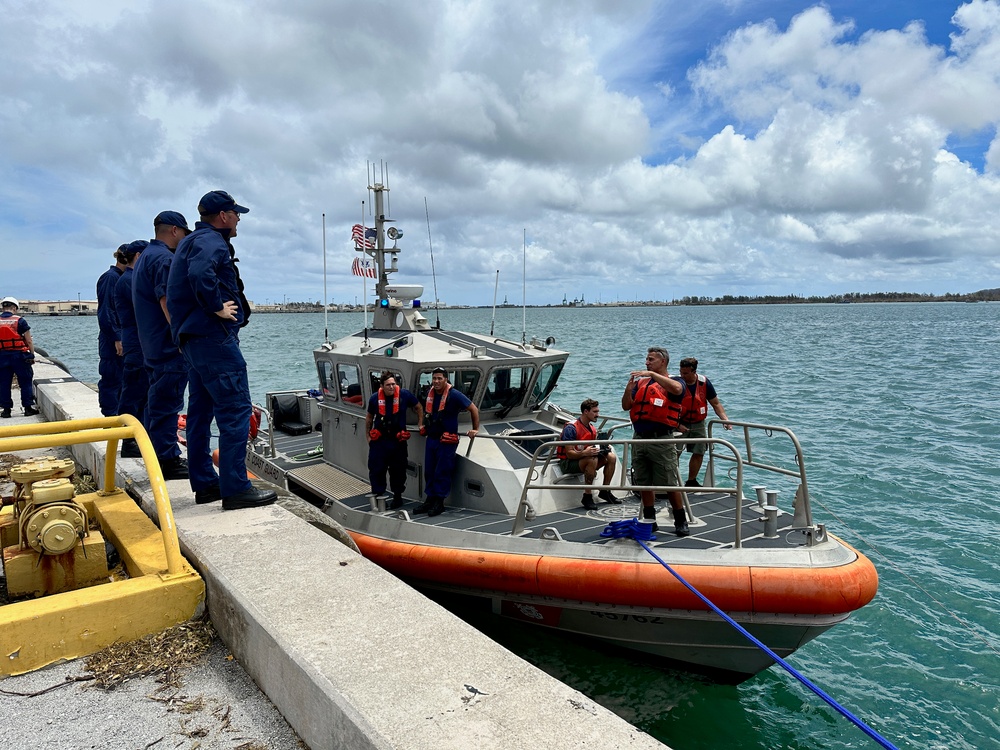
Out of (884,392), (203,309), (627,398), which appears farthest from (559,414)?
(884,392)

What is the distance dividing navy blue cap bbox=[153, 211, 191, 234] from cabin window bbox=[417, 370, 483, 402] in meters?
2.88

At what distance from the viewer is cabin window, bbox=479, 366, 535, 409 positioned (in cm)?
727

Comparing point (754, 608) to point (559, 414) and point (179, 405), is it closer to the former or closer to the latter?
point (559, 414)

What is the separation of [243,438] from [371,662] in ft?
6.59

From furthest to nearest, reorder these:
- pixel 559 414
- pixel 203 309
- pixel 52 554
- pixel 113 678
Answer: pixel 559 414
pixel 203 309
pixel 52 554
pixel 113 678

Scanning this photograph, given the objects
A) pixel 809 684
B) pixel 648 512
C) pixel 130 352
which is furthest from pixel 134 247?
pixel 809 684

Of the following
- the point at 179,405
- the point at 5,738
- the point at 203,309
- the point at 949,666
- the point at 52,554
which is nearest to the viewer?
the point at 5,738

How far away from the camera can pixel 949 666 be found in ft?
19.9

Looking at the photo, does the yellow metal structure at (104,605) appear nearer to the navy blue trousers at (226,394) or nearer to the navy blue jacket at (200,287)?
the navy blue trousers at (226,394)

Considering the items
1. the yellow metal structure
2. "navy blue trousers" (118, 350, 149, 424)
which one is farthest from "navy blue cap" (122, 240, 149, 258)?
the yellow metal structure

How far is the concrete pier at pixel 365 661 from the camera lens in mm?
1807

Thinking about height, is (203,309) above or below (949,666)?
above

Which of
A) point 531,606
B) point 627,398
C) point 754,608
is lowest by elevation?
point 531,606

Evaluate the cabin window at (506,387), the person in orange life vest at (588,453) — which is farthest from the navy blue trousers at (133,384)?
the person in orange life vest at (588,453)
